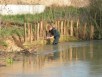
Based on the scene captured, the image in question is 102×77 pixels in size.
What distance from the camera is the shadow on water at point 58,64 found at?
64.5 ft

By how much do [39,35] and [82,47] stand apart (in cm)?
332

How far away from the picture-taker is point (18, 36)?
30.9 metres

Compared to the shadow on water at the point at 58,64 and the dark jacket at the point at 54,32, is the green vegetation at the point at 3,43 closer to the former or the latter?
the shadow on water at the point at 58,64

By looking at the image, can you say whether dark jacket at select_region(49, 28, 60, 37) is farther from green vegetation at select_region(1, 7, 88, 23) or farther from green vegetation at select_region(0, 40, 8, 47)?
green vegetation at select_region(0, 40, 8, 47)

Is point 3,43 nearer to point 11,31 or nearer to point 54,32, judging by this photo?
point 11,31

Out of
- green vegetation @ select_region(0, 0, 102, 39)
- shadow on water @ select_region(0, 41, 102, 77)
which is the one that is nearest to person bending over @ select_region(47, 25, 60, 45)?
green vegetation @ select_region(0, 0, 102, 39)

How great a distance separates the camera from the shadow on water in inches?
774

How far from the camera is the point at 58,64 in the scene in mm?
22656

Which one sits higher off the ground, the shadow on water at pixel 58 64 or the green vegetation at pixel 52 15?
the green vegetation at pixel 52 15

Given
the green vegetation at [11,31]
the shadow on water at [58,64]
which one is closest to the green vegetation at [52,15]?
the green vegetation at [11,31]

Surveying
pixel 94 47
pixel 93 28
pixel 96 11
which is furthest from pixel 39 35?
→ pixel 96 11

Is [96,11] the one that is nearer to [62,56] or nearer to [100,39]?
[100,39]

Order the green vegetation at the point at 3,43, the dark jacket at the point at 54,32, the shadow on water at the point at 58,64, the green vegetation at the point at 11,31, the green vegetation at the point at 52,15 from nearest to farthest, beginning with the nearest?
the shadow on water at the point at 58,64
the green vegetation at the point at 3,43
the green vegetation at the point at 11,31
the dark jacket at the point at 54,32
the green vegetation at the point at 52,15

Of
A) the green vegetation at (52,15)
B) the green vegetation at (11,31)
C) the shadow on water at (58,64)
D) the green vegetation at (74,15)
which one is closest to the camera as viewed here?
the shadow on water at (58,64)
